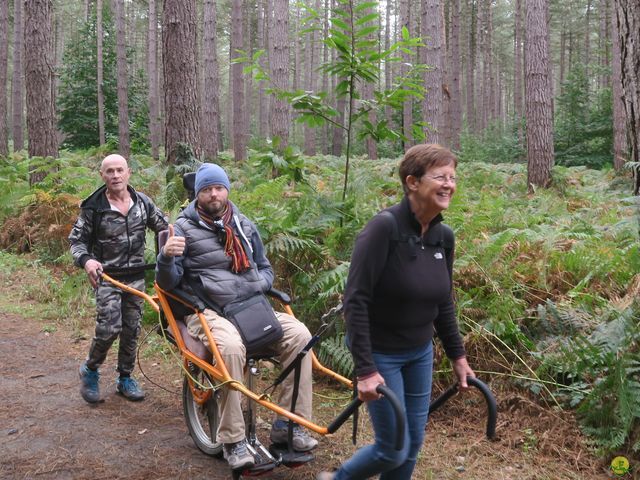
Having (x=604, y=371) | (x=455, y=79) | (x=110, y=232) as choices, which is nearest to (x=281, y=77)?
(x=110, y=232)

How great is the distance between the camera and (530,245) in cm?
609

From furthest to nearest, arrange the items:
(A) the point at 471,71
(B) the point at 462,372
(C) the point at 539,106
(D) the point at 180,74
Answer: (A) the point at 471,71, (C) the point at 539,106, (D) the point at 180,74, (B) the point at 462,372

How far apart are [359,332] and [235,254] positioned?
6.16 ft

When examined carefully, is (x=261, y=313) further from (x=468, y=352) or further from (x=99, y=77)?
(x=99, y=77)

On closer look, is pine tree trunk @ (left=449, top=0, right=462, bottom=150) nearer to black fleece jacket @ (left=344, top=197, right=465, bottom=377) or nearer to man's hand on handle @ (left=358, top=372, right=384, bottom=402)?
black fleece jacket @ (left=344, top=197, right=465, bottom=377)

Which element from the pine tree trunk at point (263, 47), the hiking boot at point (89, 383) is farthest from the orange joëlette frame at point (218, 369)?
the pine tree trunk at point (263, 47)

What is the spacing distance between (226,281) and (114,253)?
171 cm

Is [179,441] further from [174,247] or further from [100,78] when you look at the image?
[100,78]

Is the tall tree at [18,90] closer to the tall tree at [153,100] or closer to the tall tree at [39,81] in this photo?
the tall tree at [153,100]

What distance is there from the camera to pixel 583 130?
68.1 ft

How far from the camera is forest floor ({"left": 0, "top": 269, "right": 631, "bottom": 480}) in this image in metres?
4.25

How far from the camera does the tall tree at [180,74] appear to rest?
9406 millimetres

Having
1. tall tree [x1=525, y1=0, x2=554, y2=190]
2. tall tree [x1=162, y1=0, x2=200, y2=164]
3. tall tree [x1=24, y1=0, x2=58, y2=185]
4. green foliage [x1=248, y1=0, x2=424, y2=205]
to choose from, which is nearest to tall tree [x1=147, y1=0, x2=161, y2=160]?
tall tree [x1=24, y1=0, x2=58, y2=185]

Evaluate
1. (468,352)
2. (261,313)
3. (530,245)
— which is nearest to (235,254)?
(261,313)
